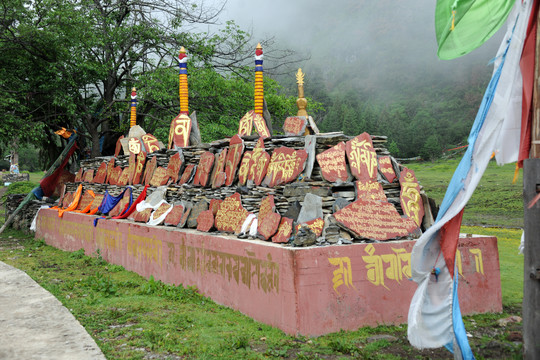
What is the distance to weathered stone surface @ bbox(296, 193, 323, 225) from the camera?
18.3 feet

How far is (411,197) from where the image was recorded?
5.95m

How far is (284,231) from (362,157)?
135cm

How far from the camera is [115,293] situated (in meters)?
6.99

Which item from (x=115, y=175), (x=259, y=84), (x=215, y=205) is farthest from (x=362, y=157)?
(x=115, y=175)

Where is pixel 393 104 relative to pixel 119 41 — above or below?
above

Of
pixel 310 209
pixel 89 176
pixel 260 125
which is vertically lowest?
pixel 310 209

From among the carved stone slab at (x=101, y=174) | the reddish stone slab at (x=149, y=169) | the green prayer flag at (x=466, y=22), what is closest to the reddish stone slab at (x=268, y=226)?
the green prayer flag at (x=466, y=22)

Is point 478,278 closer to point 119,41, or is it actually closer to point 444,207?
point 444,207

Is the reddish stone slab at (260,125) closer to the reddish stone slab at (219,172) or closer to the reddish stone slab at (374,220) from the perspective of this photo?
the reddish stone slab at (219,172)

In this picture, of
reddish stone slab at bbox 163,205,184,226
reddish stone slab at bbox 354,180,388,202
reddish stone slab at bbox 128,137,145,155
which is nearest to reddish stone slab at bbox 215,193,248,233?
reddish stone slab at bbox 163,205,184,226

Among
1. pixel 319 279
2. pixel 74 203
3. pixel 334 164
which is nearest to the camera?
pixel 319 279

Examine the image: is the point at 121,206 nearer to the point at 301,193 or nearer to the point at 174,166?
the point at 174,166

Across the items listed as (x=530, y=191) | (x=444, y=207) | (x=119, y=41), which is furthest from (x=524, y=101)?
(x=119, y=41)

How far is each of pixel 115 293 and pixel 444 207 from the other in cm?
490
